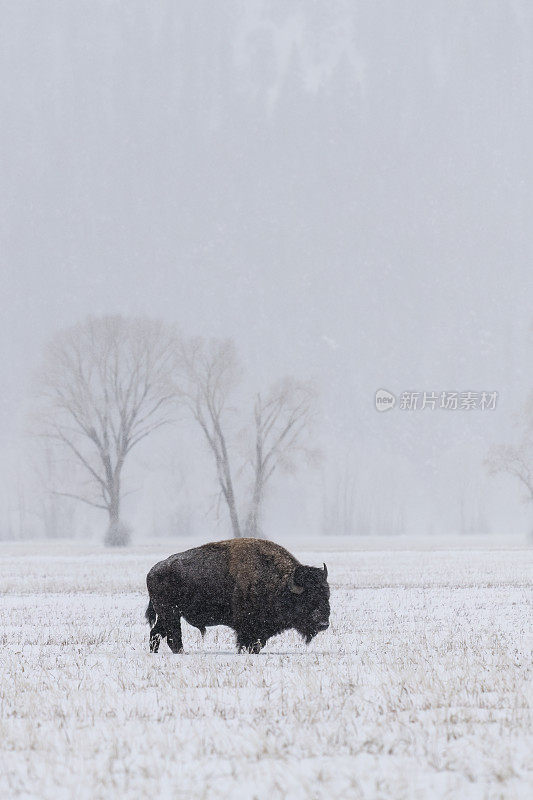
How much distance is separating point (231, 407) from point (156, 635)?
46795 mm

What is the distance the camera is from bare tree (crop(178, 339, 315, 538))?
57.0 m

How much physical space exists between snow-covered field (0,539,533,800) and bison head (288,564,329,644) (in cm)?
41

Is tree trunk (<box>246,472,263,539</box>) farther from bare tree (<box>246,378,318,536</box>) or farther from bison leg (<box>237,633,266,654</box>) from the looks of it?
bison leg (<box>237,633,266,654</box>)

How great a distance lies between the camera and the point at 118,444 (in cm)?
6066

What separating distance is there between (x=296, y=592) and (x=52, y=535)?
8355 centimetres

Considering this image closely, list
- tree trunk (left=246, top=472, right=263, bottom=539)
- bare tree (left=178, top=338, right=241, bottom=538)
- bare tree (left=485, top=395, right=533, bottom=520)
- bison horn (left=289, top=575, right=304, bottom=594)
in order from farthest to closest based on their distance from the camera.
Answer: bare tree (left=178, top=338, right=241, bottom=538)
bare tree (left=485, top=395, right=533, bottom=520)
tree trunk (left=246, top=472, right=263, bottom=539)
bison horn (left=289, top=575, right=304, bottom=594)

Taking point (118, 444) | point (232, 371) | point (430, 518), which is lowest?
point (430, 518)

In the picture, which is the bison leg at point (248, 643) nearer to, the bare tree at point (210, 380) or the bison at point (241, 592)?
the bison at point (241, 592)

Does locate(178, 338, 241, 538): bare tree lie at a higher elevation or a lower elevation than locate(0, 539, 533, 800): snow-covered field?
higher

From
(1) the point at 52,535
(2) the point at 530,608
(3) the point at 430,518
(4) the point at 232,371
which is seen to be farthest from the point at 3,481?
(2) the point at 530,608

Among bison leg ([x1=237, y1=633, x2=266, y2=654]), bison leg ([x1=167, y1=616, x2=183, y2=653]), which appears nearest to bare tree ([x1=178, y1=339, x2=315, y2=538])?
bison leg ([x1=167, y1=616, x2=183, y2=653])

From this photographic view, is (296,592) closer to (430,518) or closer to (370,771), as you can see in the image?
(370,771)

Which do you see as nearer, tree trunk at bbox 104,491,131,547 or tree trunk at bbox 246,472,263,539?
tree trunk at bbox 246,472,263,539

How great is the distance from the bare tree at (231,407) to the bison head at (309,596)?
44273 millimetres
